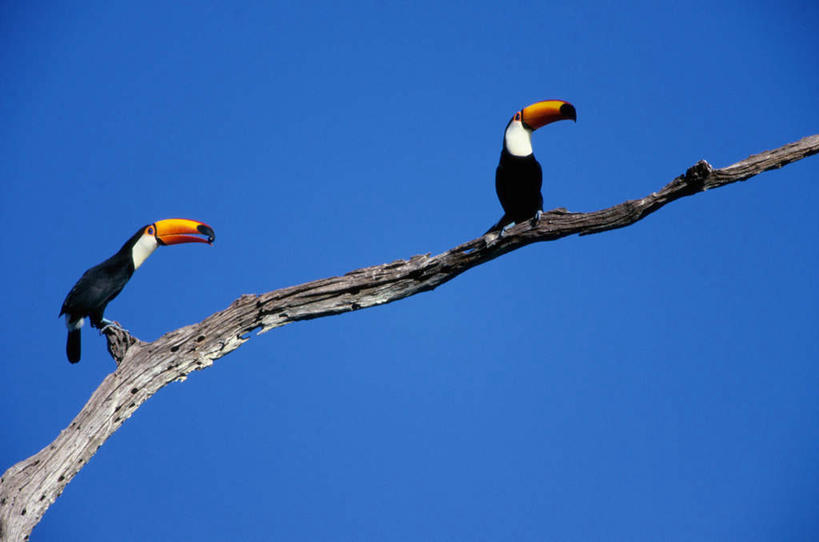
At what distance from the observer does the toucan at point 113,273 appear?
6742 mm

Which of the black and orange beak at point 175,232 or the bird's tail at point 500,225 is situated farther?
the black and orange beak at point 175,232

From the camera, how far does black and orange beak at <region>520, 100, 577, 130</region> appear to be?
6488 mm

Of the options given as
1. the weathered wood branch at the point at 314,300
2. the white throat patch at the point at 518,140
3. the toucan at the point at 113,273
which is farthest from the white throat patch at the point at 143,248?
the white throat patch at the point at 518,140

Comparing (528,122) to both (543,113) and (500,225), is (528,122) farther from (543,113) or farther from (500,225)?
(500,225)

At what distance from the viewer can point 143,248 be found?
23.4 ft

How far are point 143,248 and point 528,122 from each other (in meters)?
4.30

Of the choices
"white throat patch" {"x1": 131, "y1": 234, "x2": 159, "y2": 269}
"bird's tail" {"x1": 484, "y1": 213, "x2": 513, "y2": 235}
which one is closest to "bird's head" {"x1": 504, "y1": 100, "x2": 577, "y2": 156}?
"bird's tail" {"x1": 484, "y1": 213, "x2": 513, "y2": 235}

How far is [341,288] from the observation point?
5.01m

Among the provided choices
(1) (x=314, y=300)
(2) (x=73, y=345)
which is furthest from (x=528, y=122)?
(2) (x=73, y=345)

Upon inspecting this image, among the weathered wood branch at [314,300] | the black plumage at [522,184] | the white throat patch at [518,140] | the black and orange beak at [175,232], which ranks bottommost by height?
the weathered wood branch at [314,300]

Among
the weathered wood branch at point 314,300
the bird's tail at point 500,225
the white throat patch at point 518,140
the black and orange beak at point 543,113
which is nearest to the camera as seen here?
the weathered wood branch at point 314,300

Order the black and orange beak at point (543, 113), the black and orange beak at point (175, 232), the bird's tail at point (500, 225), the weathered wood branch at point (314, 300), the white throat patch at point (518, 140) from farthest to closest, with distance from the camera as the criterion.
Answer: the black and orange beak at point (175, 232), the white throat patch at point (518, 140), the black and orange beak at point (543, 113), the bird's tail at point (500, 225), the weathered wood branch at point (314, 300)

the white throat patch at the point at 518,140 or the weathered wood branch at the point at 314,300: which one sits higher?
the white throat patch at the point at 518,140

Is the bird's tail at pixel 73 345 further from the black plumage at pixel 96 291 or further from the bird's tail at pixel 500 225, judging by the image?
the bird's tail at pixel 500 225
